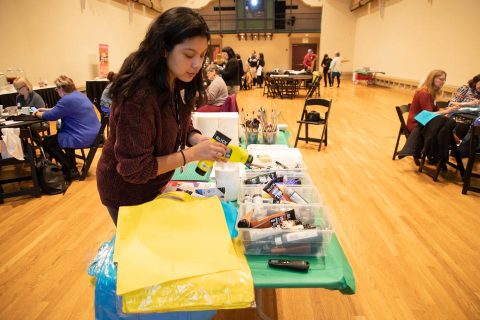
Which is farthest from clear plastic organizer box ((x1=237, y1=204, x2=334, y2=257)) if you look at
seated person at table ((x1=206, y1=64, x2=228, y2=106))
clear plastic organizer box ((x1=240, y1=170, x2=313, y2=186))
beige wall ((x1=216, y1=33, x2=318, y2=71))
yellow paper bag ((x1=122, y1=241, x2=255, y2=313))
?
beige wall ((x1=216, y1=33, x2=318, y2=71))

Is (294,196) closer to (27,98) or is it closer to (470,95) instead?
(470,95)

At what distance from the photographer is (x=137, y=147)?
1.00 metres

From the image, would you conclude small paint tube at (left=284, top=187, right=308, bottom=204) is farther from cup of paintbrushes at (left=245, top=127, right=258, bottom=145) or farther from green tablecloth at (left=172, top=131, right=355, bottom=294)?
cup of paintbrushes at (left=245, top=127, right=258, bottom=145)

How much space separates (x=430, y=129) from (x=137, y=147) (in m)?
3.65

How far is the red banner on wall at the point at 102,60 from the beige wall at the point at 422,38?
9.90 m

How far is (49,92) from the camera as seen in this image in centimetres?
692

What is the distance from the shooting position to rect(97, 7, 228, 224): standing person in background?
3.26ft

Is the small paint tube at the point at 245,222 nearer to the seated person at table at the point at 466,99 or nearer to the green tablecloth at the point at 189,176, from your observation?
the green tablecloth at the point at 189,176

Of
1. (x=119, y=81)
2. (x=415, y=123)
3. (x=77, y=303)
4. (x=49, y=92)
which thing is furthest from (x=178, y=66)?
(x=49, y=92)

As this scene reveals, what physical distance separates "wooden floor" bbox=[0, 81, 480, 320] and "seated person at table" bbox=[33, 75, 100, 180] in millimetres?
451

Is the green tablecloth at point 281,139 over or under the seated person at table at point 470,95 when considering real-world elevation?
under

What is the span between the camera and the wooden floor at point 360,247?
1.93 meters

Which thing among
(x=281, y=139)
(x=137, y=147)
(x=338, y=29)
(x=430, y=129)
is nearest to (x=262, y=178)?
(x=137, y=147)

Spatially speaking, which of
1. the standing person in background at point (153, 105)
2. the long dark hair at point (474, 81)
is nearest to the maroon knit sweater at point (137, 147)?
the standing person in background at point (153, 105)
